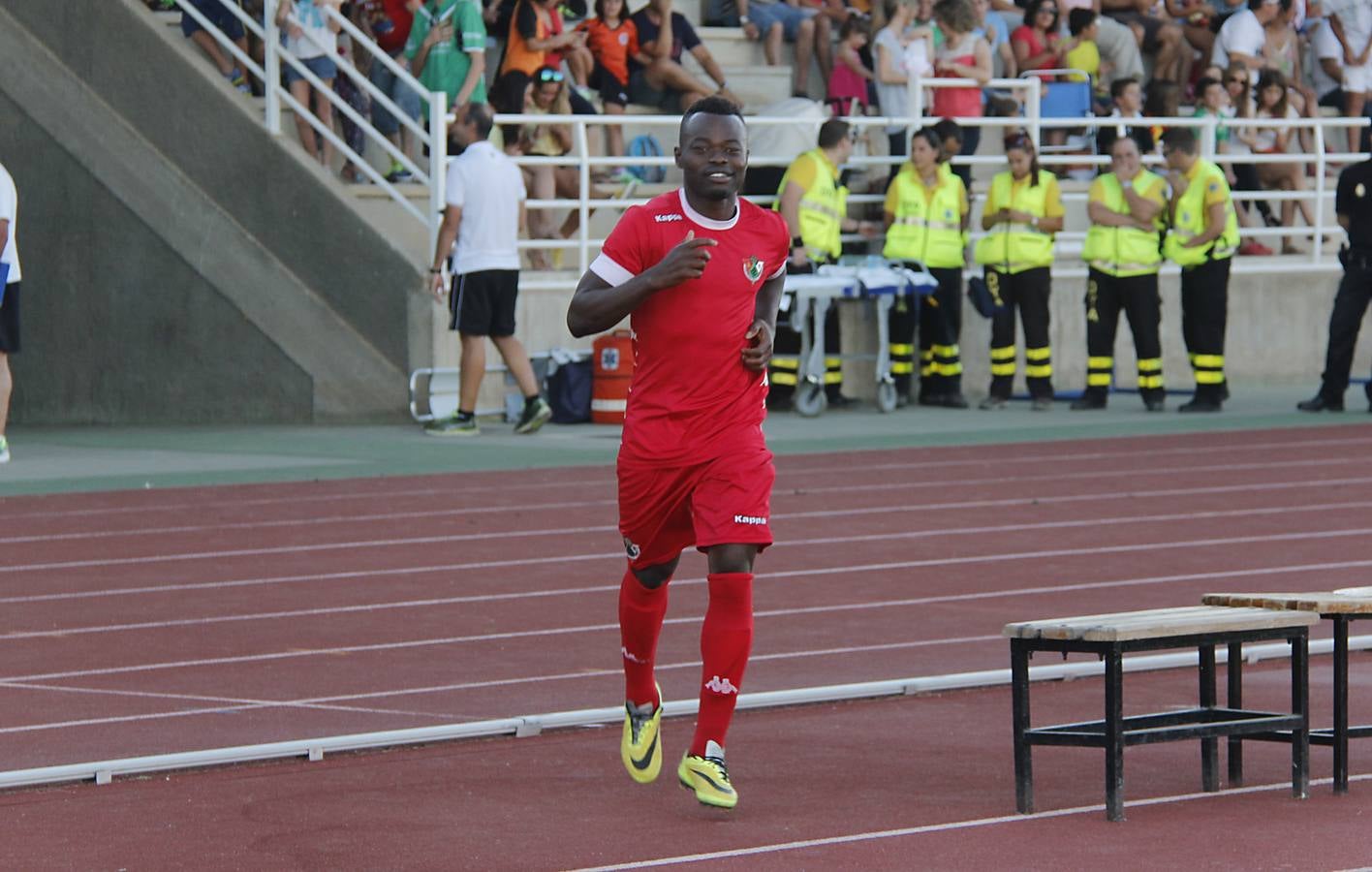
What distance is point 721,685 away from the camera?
6844mm

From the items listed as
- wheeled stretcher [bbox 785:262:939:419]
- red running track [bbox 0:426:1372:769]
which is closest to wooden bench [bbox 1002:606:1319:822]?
red running track [bbox 0:426:1372:769]

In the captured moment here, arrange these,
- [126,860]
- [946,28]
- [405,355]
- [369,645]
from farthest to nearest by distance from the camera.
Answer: [946,28]
[405,355]
[369,645]
[126,860]

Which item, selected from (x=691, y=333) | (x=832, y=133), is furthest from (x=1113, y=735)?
(x=832, y=133)

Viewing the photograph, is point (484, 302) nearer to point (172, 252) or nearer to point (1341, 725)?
point (172, 252)

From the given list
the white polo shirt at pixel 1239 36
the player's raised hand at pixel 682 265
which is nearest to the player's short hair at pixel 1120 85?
the white polo shirt at pixel 1239 36

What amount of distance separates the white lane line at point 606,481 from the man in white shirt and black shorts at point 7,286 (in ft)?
5.19

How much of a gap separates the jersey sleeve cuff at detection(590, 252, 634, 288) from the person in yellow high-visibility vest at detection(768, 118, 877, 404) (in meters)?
11.5

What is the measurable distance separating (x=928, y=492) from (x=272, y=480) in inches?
153

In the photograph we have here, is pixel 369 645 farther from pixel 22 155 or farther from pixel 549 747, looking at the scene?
pixel 22 155

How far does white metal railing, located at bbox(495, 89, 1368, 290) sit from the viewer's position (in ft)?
63.8

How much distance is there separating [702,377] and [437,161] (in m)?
12.1

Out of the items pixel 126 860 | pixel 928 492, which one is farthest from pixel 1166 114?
pixel 126 860

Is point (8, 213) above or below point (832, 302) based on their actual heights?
above

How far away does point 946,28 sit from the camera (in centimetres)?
2203
